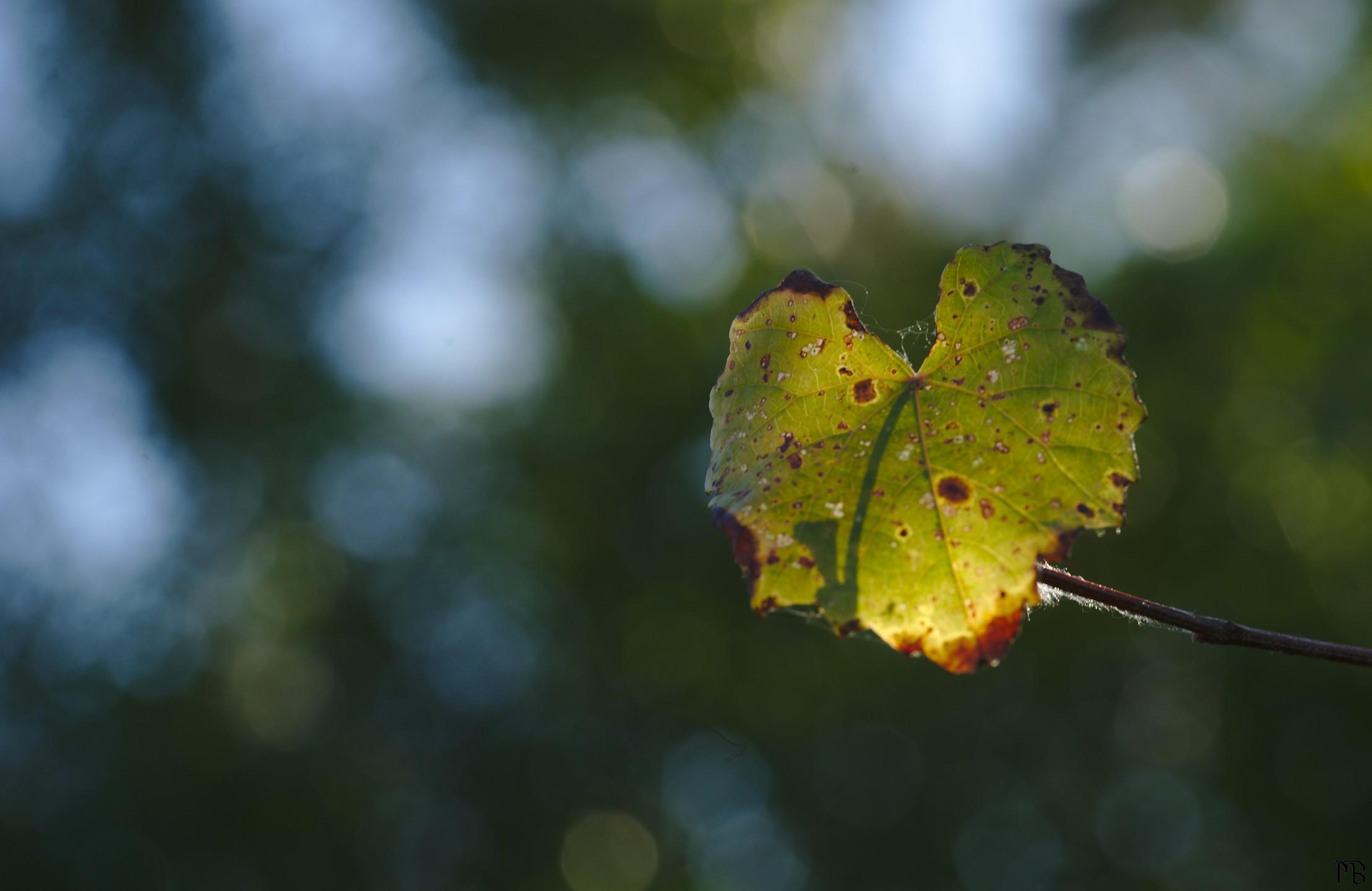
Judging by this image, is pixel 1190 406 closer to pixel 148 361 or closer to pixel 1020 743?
pixel 1020 743

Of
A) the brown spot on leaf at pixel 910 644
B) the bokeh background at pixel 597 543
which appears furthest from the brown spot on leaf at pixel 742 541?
the bokeh background at pixel 597 543

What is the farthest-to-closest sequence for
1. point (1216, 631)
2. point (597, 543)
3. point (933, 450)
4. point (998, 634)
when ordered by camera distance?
1. point (597, 543)
2. point (933, 450)
3. point (998, 634)
4. point (1216, 631)

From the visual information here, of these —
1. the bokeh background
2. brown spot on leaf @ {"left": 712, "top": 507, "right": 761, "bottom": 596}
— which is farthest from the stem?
the bokeh background

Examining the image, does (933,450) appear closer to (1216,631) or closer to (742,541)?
(742,541)

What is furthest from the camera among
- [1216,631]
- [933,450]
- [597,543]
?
[597,543]

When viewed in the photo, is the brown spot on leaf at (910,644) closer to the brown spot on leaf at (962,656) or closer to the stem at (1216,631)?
the brown spot on leaf at (962,656)

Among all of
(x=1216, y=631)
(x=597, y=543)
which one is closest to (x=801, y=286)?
(x=1216, y=631)
